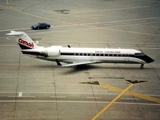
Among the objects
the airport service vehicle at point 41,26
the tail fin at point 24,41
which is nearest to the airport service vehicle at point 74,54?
the tail fin at point 24,41

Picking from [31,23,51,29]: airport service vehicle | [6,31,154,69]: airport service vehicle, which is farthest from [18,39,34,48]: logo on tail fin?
[31,23,51,29]: airport service vehicle

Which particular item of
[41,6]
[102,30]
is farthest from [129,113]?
[41,6]

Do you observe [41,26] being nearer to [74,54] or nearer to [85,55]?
[74,54]

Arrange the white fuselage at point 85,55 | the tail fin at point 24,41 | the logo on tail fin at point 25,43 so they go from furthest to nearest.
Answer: the logo on tail fin at point 25,43
the tail fin at point 24,41
the white fuselage at point 85,55

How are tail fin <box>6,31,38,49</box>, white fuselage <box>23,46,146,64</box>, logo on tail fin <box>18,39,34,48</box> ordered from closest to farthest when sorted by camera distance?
white fuselage <box>23,46,146,64</box> < tail fin <box>6,31,38,49</box> < logo on tail fin <box>18,39,34,48</box>

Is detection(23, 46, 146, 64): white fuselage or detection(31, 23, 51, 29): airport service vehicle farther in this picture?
detection(31, 23, 51, 29): airport service vehicle

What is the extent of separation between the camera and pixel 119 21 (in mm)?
89250

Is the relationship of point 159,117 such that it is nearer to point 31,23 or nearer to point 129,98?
point 129,98

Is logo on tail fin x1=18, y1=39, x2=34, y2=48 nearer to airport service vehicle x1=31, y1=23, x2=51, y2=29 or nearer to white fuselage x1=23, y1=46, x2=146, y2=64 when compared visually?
white fuselage x1=23, y1=46, x2=146, y2=64

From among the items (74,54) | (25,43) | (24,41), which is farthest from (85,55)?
(24,41)

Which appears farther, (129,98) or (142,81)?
(142,81)

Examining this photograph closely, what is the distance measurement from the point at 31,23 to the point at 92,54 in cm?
3037

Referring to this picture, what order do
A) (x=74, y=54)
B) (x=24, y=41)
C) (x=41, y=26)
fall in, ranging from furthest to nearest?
(x=41, y=26) < (x=24, y=41) < (x=74, y=54)

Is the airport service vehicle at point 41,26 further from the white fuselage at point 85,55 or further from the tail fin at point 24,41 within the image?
the white fuselage at point 85,55
